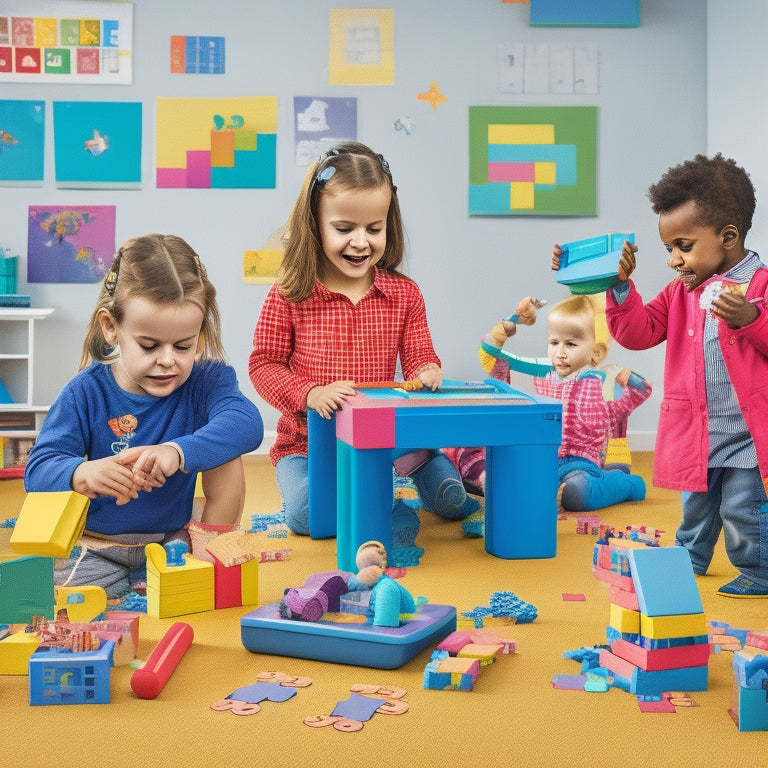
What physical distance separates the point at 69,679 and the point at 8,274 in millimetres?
2159

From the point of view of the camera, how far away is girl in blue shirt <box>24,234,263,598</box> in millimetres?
1396

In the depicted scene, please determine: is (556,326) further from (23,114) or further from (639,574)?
(23,114)

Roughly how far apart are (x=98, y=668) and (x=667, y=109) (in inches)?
105

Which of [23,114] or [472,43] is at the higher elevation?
[472,43]

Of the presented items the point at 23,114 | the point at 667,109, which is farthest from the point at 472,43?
the point at 23,114

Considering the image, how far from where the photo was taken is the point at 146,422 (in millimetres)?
1492

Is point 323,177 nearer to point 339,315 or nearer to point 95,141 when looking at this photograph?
point 339,315

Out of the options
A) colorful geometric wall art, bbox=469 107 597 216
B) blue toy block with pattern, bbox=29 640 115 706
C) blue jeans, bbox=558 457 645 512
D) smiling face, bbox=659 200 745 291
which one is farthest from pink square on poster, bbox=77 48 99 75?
blue toy block with pattern, bbox=29 640 115 706

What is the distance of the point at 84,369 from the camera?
1.51m

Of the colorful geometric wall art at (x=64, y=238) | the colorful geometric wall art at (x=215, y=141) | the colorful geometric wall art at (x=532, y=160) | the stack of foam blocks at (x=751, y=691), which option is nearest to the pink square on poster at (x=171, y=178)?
the colorful geometric wall art at (x=215, y=141)

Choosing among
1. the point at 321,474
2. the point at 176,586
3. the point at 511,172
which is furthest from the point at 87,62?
the point at 176,586

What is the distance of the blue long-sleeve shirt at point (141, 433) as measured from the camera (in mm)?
1433

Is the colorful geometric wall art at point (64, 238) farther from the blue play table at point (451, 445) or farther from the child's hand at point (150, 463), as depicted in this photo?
the child's hand at point (150, 463)

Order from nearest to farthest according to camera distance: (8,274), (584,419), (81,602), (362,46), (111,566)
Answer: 1. (81,602)
2. (111,566)
3. (584,419)
4. (8,274)
5. (362,46)
